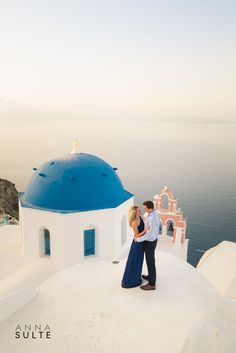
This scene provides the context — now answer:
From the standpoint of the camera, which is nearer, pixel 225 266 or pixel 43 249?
pixel 43 249

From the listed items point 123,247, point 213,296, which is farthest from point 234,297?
point 213,296

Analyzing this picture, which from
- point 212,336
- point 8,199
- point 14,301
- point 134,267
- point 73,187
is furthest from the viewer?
point 8,199

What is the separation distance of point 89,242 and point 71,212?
200cm

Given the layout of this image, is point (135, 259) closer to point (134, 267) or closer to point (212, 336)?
point (134, 267)

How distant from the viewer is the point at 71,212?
9.26 m

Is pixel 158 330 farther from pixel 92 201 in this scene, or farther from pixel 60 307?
Answer: pixel 92 201

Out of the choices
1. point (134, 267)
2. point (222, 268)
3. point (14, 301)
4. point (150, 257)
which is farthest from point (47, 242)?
point (222, 268)

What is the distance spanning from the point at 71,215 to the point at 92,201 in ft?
2.81

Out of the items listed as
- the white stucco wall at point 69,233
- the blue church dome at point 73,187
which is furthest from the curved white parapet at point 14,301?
the blue church dome at point 73,187

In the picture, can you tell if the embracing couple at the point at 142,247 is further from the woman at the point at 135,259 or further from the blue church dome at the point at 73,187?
the blue church dome at the point at 73,187

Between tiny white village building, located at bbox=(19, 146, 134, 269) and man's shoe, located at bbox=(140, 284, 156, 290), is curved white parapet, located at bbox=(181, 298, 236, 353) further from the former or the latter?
tiny white village building, located at bbox=(19, 146, 134, 269)

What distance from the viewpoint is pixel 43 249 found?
998cm

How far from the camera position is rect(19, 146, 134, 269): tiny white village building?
31.0 feet

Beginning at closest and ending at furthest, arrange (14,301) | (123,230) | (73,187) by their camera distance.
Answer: (14,301) → (73,187) → (123,230)
